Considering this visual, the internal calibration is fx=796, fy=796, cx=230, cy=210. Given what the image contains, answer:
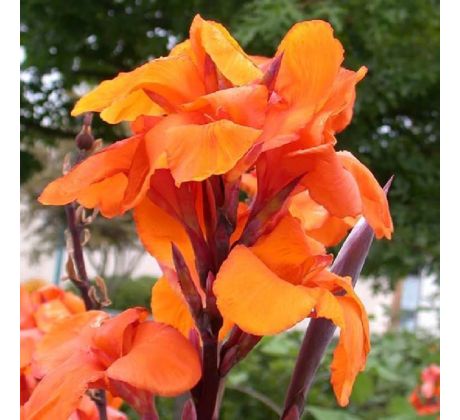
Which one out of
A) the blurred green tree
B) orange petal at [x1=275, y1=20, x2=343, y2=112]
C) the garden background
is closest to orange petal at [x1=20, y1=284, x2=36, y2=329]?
orange petal at [x1=275, y1=20, x2=343, y2=112]

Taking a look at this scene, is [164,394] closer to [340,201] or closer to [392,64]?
[340,201]

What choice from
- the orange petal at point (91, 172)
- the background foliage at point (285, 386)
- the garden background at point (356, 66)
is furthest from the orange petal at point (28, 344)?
the garden background at point (356, 66)

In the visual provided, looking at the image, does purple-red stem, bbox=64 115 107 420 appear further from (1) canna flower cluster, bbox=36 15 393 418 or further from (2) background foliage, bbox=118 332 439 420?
(2) background foliage, bbox=118 332 439 420

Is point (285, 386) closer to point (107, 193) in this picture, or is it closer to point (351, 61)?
point (107, 193)

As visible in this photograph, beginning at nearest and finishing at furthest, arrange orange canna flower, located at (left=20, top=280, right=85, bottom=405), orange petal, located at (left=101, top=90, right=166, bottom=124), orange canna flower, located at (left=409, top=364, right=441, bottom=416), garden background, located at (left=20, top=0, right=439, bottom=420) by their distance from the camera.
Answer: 1. orange petal, located at (left=101, top=90, right=166, bottom=124)
2. orange canna flower, located at (left=20, top=280, right=85, bottom=405)
3. orange canna flower, located at (left=409, top=364, right=441, bottom=416)
4. garden background, located at (left=20, top=0, right=439, bottom=420)

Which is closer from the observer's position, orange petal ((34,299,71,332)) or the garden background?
orange petal ((34,299,71,332))

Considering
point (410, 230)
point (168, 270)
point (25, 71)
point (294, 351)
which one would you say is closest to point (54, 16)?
point (25, 71)

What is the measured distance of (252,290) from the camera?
0.32m

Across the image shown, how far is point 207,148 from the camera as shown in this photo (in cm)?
33

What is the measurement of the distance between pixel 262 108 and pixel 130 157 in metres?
0.07

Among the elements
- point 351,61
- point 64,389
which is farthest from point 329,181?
point 351,61

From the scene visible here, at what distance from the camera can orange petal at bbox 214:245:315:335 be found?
304mm

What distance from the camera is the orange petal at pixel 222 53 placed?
369 millimetres

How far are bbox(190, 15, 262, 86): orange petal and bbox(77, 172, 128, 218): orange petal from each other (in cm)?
7
